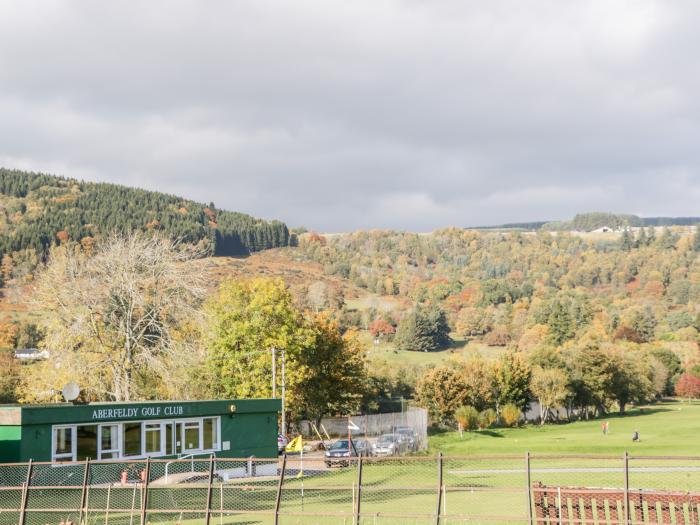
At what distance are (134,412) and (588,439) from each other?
50.7 meters

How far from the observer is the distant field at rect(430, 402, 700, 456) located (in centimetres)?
6694

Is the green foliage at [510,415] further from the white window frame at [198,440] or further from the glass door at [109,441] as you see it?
the glass door at [109,441]

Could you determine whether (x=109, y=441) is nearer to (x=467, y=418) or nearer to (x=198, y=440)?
(x=198, y=440)

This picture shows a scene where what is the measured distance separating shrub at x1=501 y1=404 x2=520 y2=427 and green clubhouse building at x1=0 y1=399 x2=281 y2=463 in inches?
2272

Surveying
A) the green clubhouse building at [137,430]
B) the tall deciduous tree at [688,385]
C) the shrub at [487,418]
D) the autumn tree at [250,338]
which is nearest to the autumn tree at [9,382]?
the autumn tree at [250,338]

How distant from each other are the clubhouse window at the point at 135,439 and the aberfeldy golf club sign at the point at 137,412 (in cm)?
43

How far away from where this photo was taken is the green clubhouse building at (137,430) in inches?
1305

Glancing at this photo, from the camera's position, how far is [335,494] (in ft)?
116

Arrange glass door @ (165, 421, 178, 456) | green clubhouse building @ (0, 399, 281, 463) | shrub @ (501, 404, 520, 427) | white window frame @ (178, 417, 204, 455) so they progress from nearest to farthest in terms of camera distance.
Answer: green clubhouse building @ (0, 399, 281, 463)
glass door @ (165, 421, 178, 456)
white window frame @ (178, 417, 204, 455)
shrub @ (501, 404, 520, 427)

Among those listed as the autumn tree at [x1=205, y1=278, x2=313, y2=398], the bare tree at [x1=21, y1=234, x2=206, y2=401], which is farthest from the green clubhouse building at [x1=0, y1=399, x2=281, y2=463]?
the autumn tree at [x1=205, y1=278, x2=313, y2=398]

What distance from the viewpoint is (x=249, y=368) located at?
6338 cm

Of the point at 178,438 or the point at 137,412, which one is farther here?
the point at 178,438

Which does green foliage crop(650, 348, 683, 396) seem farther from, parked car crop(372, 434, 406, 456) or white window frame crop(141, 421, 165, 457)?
white window frame crop(141, 421, 165, 457)

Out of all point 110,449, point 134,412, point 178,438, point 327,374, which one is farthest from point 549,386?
point 110,449
